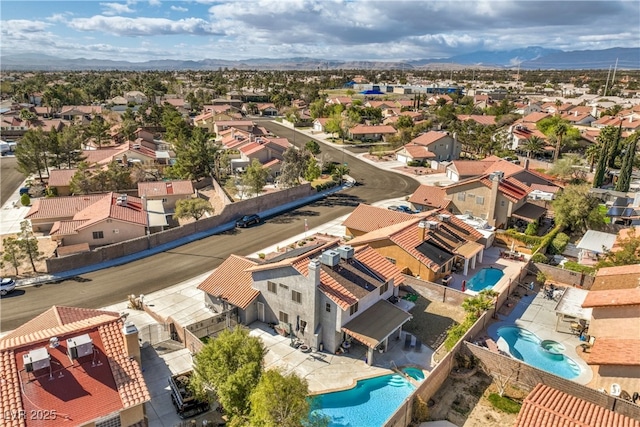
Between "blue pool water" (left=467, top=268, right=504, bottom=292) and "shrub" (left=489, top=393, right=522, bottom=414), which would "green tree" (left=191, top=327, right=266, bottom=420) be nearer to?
"shrub" (left=489, top=393, right=522, bottom=414)

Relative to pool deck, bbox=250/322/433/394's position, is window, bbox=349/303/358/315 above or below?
above

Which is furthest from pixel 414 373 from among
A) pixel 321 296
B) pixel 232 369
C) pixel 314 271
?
pixel 232 369

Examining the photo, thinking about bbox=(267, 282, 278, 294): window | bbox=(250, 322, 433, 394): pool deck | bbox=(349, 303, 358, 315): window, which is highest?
bbox=(267, 282, 278, 294): window

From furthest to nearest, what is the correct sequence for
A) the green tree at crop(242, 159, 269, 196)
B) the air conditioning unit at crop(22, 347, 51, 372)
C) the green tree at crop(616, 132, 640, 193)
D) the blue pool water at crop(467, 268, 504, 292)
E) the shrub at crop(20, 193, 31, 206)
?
the green tree at crop(616, 132, 640, 193) < the green tree at crop(242, 159, 269, 196) < the shrub at crop(20, 193, 31, 206) < the blue pool water at crop(467, 268, 504, 292) < the air conditioning unit at crop(22, 347, 51, 372)

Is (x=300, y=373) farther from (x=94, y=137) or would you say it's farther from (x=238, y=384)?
(x=94, y=137)

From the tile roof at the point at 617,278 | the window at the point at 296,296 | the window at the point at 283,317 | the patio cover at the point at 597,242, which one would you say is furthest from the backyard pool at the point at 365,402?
the patio cover at the point at 597,242

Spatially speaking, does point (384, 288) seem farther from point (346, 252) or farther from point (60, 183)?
point (60, 183)

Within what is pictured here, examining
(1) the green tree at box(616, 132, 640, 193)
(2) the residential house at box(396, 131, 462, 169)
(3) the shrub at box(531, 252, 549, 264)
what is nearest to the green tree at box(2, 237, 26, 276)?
(3) the shrub at box(531, 252, 549, 264)
